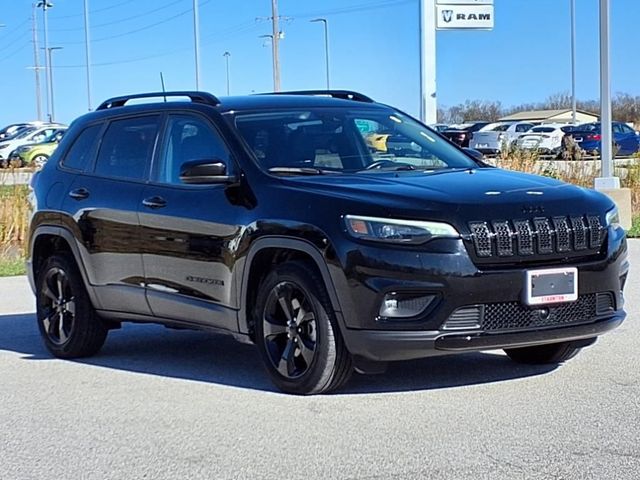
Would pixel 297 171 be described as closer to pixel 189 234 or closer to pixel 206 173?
pixel 206 173

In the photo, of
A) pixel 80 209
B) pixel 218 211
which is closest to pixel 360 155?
pixel 218 211

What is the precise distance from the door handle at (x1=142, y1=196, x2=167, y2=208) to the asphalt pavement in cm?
113

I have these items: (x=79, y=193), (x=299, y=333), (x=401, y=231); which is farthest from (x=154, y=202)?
(x=401, y=231)

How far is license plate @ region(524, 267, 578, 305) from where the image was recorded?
6018 mm

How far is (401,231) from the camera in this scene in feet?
19.5

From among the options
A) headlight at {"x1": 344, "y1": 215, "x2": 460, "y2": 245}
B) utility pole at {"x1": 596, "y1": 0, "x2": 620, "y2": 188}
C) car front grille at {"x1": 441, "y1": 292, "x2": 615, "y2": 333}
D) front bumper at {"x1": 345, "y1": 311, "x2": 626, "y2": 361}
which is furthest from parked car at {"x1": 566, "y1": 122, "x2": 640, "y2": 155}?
headlight at {"x1": 344, "y1": 215, "x2": 460, "y2": 245}

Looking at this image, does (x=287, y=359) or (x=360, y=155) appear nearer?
(x=287, y=359)

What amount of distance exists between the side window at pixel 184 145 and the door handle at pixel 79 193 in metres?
0.79

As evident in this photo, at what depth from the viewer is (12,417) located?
252 inches

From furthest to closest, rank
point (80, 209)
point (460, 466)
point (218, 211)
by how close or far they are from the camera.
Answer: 1. point (80, 209)
2. point (218, 211)
3. point (460, 466)

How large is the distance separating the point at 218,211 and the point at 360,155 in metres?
1.05

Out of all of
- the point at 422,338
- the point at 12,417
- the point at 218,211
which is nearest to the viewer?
the point at 422,338

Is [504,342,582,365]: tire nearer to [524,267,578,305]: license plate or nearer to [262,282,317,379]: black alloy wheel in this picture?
[524,267,578,305]: license plate

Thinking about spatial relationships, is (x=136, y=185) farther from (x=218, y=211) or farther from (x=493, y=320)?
(x=493, y=320)
